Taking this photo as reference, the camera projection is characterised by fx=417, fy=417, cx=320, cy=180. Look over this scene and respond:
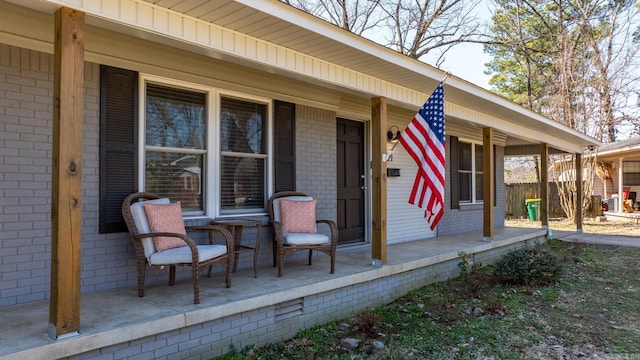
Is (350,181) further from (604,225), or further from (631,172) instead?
(631,172)

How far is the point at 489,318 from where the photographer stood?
13.5ft

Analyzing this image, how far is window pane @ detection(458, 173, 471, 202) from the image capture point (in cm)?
863

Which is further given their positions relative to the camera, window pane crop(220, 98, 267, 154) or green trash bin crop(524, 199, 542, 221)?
green trash bin crop(524, 199, 542, 221)

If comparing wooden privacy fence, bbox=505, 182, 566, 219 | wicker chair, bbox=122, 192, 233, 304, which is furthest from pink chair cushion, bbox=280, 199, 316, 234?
wooden privacy fence, bbox=505, 182, 566, 219

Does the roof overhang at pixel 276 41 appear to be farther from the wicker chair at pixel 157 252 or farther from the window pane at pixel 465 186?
the window pane at pixel 465 186

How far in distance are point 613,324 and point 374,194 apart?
2.62 metres

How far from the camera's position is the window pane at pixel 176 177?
3934 mm

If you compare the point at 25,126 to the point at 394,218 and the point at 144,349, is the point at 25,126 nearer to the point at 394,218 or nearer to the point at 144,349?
the point at 144,349

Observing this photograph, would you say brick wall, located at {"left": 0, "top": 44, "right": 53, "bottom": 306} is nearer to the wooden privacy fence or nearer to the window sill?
the window sill

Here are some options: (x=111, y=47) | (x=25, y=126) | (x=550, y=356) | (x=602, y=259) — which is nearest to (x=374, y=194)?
(x=550, y=356)

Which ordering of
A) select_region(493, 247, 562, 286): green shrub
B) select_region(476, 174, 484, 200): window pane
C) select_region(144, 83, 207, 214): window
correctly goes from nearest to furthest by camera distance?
select_region(144, 83, 207, 214): window
select_region(493, 247, 562, 286): green shrub
select_region(476, 174, 484, 200): window pane

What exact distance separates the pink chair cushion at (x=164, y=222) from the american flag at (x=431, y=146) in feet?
8.14

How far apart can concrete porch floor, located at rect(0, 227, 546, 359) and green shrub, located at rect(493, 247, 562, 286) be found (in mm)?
1028

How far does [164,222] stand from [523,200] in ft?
50.9
